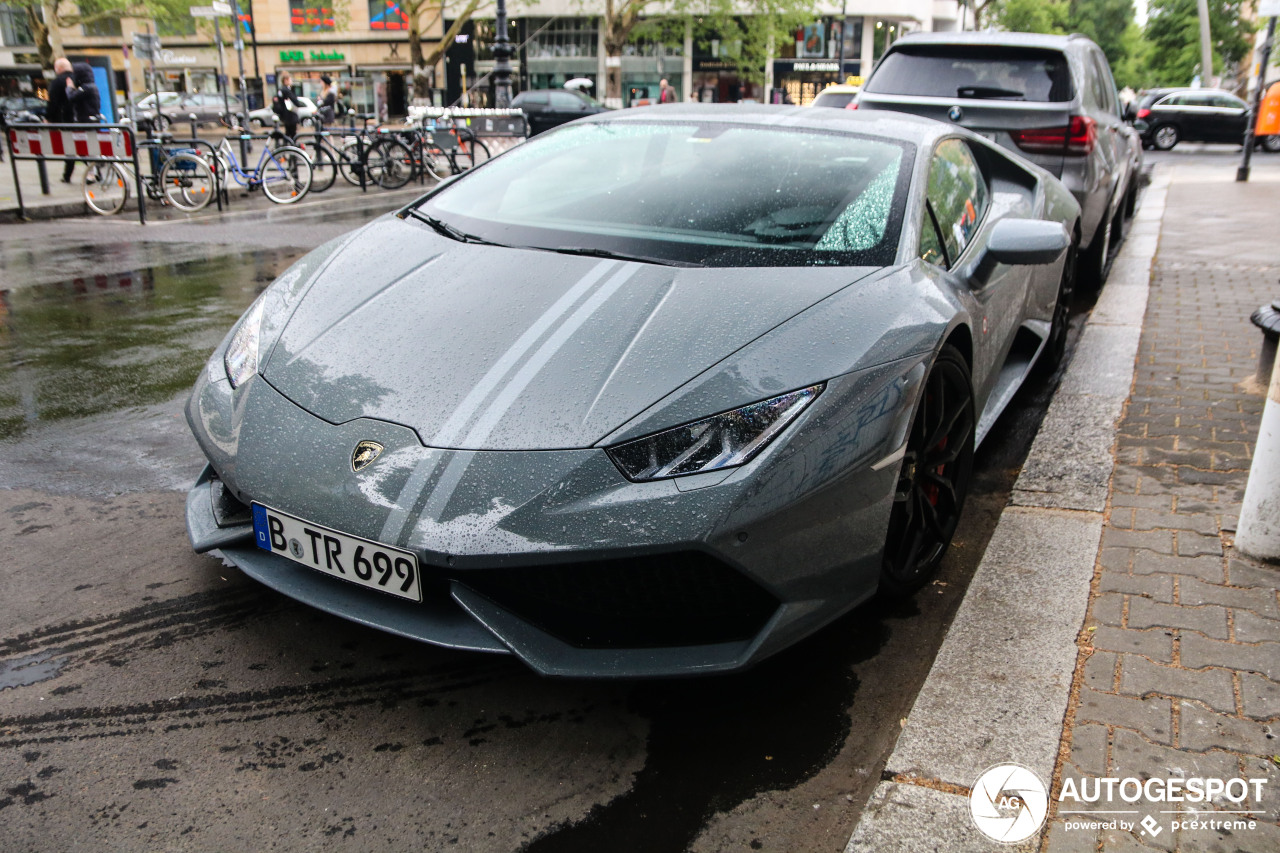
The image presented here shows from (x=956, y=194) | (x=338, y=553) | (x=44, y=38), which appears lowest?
(x=338, y=553)

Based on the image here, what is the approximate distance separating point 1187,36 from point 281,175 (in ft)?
211

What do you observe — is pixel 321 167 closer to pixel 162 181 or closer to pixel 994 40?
pixel 162 181

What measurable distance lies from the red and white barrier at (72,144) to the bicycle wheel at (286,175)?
2109mm

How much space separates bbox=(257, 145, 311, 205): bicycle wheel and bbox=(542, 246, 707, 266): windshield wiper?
11012 millimetres

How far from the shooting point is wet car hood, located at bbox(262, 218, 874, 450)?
2.33 m

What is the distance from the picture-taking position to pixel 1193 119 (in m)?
26.6

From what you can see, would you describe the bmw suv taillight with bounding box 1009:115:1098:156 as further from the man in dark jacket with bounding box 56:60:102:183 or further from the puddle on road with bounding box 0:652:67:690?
the man in dark jacket with bounding box 56:60:102:183

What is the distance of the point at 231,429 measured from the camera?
2.55 meters

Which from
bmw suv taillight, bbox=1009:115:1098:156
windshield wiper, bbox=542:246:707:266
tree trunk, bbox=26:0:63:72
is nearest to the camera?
windshield wiper, bbox=542:246:707:266

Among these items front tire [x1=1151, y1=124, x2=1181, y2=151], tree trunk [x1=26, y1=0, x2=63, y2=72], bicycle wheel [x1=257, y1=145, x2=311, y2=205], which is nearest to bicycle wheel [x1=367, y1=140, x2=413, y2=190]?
bicycle wheel [x1=257, y1=145, x2=311, y2=205]

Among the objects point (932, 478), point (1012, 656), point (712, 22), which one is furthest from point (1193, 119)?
point (1012, 656)

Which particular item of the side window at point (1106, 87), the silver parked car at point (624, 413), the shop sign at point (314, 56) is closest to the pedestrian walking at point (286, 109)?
the side window at point (1106, 87)

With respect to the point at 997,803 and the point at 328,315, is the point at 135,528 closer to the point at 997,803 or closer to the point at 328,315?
the point at 328,315

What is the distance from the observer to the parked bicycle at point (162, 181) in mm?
11531
